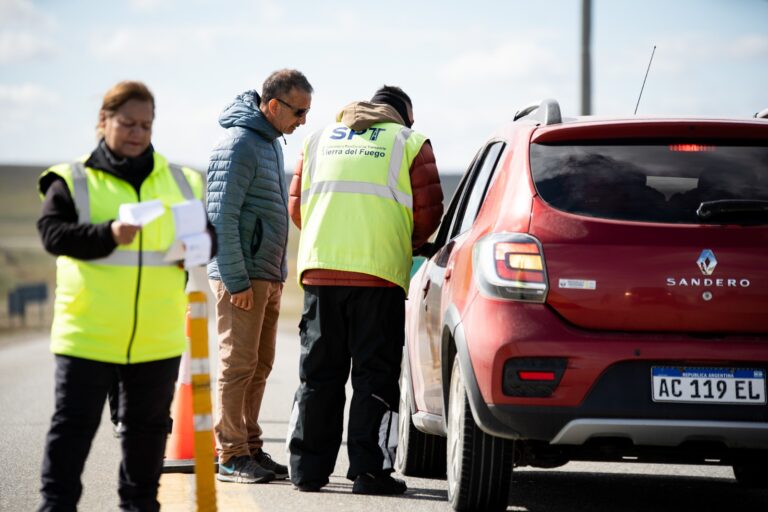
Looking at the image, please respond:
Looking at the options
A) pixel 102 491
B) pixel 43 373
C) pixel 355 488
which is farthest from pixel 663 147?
pixel 43 373

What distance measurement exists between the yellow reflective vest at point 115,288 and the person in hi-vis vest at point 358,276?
214 centimetres

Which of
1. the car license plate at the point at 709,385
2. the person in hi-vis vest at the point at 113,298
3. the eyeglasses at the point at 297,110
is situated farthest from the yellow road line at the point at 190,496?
the car license plate at the point at 709,385

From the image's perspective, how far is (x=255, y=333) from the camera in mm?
7727

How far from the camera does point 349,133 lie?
727 cm

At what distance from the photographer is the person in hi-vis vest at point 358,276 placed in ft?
23.5

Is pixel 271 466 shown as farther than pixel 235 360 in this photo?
Yes

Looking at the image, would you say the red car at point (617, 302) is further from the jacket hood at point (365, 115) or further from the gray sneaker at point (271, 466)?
the gray sneaker at point (271, 466)

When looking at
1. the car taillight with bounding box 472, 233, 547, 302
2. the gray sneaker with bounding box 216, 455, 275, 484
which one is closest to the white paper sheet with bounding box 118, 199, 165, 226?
the car taillight with bounding box 472, 233, 547, 302

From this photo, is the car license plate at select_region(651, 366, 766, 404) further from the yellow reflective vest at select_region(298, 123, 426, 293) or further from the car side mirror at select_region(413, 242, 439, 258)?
the car side mirror at select_region(413, 242, 439, 258)

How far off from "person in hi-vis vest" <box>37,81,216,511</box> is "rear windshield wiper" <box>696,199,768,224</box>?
82.5 inches

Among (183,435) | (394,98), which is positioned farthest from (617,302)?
(183,435)

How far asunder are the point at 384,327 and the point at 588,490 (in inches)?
58.7

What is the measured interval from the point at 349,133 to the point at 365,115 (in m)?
0.13

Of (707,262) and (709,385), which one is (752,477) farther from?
(707,262)
